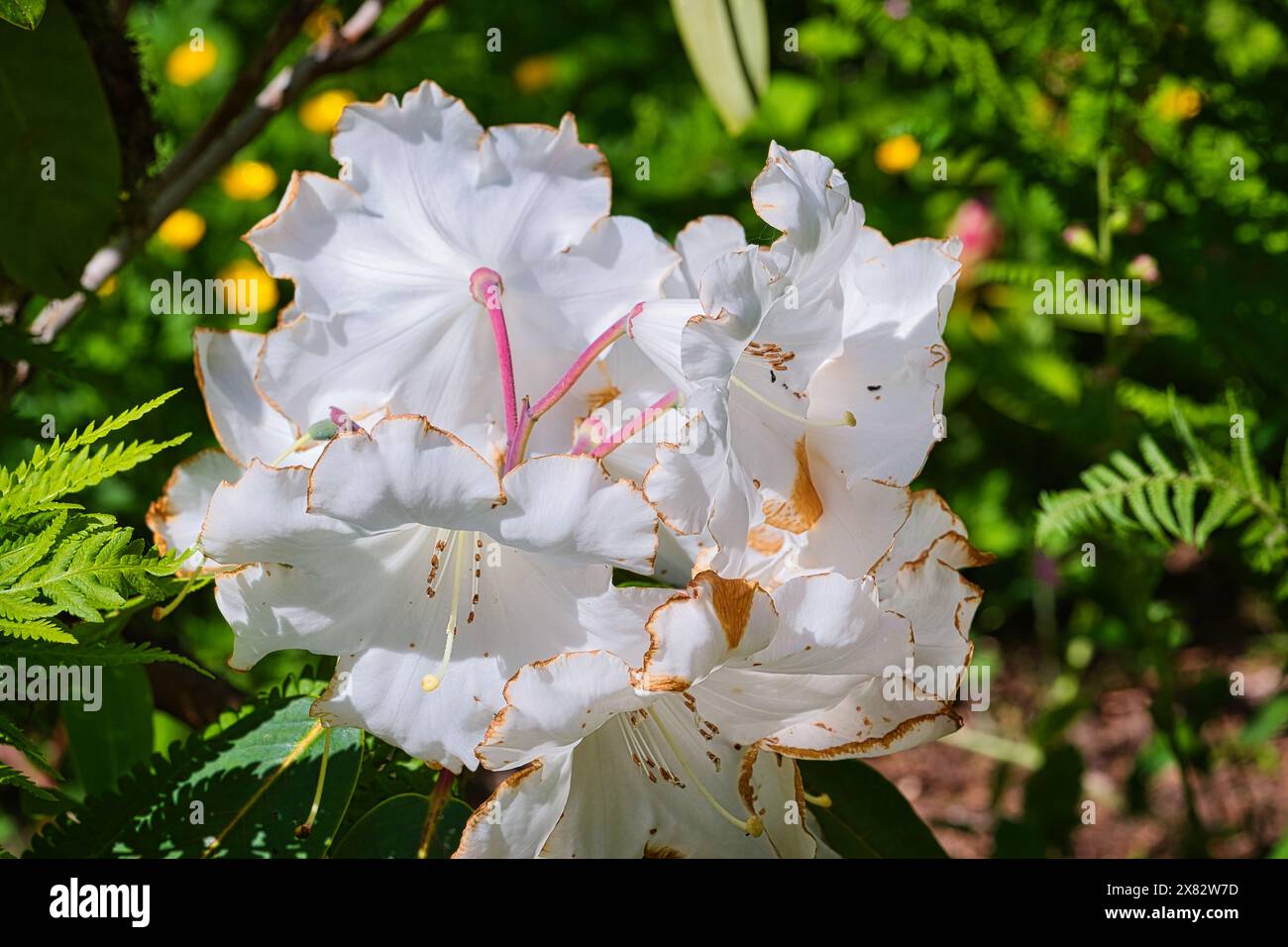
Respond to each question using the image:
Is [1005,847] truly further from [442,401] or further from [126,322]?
[126,322]

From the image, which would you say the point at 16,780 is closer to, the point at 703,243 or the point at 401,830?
the point at 401,830

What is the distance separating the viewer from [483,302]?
63 centimetres

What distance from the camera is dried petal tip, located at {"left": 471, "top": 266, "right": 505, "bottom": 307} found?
2.04 ft

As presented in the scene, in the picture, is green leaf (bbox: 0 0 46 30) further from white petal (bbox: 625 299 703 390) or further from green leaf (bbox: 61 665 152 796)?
green leaf (bbox: 61 665 152 796)

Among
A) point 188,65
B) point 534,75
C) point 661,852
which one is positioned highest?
point 534,75

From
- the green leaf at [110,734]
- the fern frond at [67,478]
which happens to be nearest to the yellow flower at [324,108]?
the green leaf at [110,734]

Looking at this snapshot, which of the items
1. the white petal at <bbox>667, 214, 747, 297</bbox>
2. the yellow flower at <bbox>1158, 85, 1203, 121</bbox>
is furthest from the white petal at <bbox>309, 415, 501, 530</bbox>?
the yellow flower at <bbox>1158, 85, 1203, 121</bbox>

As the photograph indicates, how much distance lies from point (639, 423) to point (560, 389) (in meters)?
0.04

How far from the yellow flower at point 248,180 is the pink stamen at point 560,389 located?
1506mm

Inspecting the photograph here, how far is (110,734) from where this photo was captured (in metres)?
0.85

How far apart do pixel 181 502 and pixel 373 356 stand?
13 cm

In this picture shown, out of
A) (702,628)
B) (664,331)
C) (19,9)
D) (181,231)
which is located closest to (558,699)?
(702,628)

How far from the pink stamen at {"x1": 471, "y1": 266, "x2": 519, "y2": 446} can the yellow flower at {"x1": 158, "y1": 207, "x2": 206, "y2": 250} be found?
1.33m

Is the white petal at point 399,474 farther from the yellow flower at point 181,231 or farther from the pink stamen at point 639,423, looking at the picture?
the yellow flower at point 181,231
